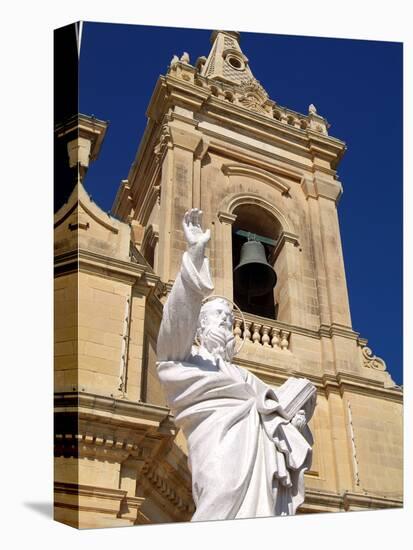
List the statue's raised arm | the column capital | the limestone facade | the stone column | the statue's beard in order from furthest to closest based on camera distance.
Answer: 1. the column capital
2. the stone column
3. the limestone facade
4. the statue's beard
5. the statue's raised arm

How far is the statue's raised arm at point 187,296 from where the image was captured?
457 cm

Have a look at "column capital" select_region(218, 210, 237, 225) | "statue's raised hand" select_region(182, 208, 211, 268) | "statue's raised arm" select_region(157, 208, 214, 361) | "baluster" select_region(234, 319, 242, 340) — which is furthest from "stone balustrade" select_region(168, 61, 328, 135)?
"statue's raised arm" select_region(157, 208, 214, 361)

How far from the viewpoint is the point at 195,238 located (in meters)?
4.67

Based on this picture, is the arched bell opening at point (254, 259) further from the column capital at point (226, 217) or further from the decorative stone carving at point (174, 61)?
the decorative stone carving at point (174, 61)

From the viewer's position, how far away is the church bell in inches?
403

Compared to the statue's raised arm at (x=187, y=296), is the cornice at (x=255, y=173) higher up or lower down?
higher up

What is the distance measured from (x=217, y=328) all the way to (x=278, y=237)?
608 centimetres

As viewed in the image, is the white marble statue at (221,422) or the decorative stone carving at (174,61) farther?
the decorative stone carving at (174,61)

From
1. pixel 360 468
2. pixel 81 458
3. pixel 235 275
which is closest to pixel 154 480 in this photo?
pixel 81 458

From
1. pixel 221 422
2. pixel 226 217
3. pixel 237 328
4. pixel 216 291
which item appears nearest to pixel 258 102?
pixel 226 217

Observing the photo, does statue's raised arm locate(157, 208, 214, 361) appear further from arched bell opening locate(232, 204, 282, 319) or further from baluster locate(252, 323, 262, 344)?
arched bell opening locate(232, 204, 282, 319)

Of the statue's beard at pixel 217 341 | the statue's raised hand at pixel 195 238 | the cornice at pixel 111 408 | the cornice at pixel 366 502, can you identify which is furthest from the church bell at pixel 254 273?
the statue's raised hand at pixel 195 238

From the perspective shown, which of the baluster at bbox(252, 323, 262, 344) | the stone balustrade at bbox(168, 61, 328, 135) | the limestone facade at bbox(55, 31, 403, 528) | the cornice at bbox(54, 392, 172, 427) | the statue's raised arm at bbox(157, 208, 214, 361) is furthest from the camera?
the stone balustrade at bbox(168, 61, 328, 135)

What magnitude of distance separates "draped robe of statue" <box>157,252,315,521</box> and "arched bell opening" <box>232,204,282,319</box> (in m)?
5.38
